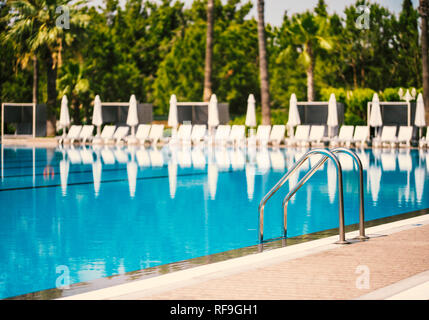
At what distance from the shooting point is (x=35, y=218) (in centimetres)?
959

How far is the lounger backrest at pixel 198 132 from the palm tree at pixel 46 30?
8.13 m

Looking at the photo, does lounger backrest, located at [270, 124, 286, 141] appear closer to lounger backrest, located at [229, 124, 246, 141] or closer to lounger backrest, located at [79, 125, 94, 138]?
lounger backrest, located at [229, 124, 246, 141]

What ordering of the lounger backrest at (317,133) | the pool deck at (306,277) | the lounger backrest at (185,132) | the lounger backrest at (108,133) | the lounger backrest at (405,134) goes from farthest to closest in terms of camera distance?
the lounger backrest at (108,133) → the lounger backrest at (185,132) → the lounger backrest at (317,133) → the lounger backrest at (405,134) → the pool deck at (306,277)

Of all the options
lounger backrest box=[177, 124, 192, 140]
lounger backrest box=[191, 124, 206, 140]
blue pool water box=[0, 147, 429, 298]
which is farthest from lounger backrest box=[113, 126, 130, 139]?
blue pool water box=[0, 147, 429, 298]

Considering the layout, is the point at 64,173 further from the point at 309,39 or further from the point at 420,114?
the point at 309,39

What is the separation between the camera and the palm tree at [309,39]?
41094 millimetres

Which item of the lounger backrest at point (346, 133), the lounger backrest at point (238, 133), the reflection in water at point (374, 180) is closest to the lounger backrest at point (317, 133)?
the lounger backrest at point (346, 133)

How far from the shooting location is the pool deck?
15.2 ft

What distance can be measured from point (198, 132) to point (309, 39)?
15.3 metres

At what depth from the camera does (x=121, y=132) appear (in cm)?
2997

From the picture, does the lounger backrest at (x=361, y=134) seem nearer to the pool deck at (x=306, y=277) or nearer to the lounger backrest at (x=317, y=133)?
the lounger backrest at (x=317, y=133)

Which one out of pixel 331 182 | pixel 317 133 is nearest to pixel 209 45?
pixel 317 133
